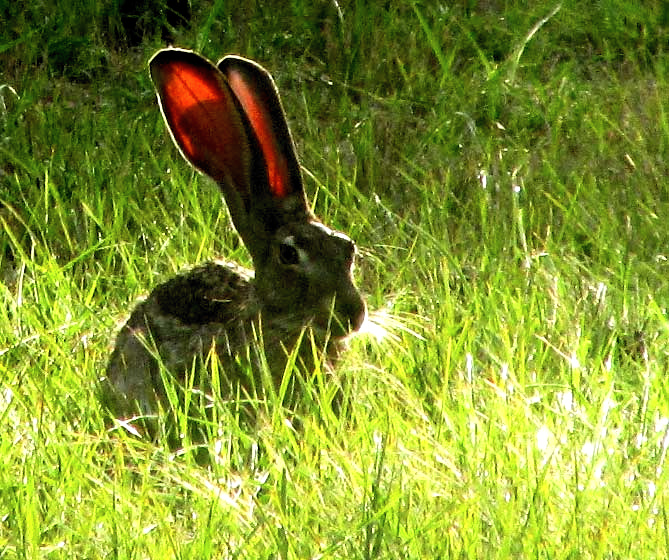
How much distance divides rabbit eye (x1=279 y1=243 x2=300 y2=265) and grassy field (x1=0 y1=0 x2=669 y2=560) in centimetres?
28

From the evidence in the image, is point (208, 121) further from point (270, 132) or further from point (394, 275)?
point (394, 275)

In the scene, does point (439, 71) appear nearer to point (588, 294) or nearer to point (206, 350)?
point (588, 294)

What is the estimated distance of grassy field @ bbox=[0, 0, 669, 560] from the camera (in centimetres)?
290

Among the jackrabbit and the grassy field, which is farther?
the jackrabbit

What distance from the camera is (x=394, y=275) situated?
172 inches

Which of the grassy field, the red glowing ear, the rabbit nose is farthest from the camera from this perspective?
the red glowing ear

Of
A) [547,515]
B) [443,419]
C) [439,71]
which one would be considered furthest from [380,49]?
[547,515]

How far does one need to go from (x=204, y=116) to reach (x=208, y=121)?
0.06ft

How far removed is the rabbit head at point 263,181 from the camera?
3.72m

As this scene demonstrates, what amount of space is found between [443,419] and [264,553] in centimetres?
72

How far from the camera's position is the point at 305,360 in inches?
147

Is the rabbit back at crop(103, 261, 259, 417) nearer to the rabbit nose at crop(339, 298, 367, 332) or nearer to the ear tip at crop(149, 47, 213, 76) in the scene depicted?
the rabbit nose at crop(339, 298, 367, 332)

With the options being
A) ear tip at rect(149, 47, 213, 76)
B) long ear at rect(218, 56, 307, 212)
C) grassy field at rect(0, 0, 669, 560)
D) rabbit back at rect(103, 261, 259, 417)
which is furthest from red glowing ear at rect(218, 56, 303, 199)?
grassy field at rect(0, 0, 669, 560)

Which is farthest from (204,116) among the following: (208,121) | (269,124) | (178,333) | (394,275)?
(394,275)
